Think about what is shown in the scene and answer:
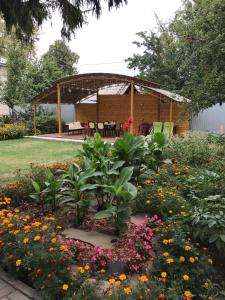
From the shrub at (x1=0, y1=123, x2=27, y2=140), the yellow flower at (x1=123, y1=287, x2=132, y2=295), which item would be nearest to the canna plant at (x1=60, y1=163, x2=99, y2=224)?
the yellow flower at (x1=123, y1=287, x2=132, y2=295)

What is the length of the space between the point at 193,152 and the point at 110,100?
40.8ft

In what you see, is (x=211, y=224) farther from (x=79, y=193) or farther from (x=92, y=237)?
(x=79, y=193)

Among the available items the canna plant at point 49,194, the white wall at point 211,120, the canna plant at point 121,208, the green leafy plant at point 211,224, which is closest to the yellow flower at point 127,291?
the green leafy plant at point 211,224

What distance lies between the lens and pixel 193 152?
6.34 meters

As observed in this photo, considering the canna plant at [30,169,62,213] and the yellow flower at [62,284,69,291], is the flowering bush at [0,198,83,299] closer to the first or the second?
the yellow flower at [62,284,69,291]

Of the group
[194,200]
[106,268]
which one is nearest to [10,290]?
[106,268]

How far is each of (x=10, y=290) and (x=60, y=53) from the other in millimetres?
36082

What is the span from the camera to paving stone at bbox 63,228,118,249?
3012 mm

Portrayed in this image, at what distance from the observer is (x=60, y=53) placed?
35.7 metres

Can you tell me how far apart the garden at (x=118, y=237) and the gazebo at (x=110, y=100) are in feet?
32.3

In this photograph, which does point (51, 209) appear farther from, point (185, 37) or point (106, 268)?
point (185, 37)

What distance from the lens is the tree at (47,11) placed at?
3476 mm

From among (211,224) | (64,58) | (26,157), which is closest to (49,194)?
(211,224)

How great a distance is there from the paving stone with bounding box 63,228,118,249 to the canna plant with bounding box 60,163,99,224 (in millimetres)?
214
